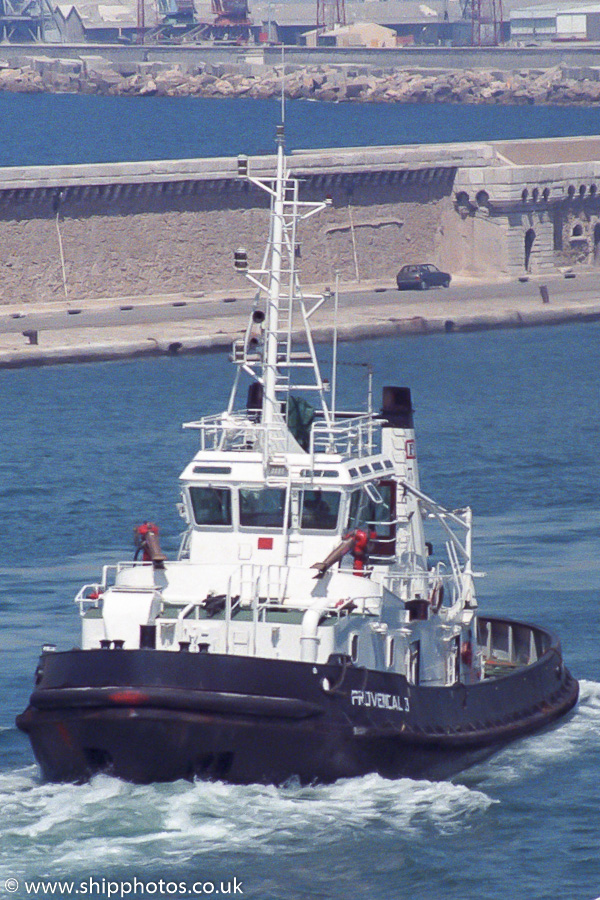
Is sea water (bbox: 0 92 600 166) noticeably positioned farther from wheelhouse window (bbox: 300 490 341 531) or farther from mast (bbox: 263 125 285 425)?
wheelhouse window (bbox: 300 490 341 531)

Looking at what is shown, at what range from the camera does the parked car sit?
2879 inches

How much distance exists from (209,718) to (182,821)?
1125 mm

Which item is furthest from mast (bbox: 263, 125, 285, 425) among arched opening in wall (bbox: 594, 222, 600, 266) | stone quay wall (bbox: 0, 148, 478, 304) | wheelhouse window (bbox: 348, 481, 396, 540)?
arched opening in wall (bbox: 594, 222, 600, 266)

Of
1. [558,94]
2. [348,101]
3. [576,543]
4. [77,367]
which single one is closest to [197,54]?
[348,101]

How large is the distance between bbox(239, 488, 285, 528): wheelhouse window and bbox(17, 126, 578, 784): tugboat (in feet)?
0.06

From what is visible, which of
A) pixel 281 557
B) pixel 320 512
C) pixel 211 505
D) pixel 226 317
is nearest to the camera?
pixel 281 557

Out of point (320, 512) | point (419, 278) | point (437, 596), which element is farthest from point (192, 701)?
point (419, 278)

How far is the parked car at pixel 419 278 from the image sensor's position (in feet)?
240

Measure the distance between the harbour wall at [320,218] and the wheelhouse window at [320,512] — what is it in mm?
47557

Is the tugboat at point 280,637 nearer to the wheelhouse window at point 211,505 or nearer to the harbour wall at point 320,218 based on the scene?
the wheelhouse window at point 211,505

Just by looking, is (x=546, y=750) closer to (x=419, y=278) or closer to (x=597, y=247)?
(x=419, y=278)

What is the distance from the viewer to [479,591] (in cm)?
3116

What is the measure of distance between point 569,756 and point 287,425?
228 inches

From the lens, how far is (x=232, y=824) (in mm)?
19188
